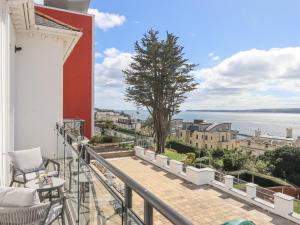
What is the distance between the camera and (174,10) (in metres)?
21.4

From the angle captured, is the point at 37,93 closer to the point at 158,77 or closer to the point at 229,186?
the point at 229,186

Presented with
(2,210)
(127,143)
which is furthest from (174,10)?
(2,210)

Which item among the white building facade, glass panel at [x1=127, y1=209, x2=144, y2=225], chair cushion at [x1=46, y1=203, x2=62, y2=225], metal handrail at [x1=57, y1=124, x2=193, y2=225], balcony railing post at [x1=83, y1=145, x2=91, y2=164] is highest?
the white building facade

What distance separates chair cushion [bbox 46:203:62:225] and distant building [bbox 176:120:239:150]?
51450 millimetres

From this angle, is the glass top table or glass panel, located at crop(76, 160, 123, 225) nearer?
Answer: glass panel, located at crop(76, 160, 123, 225)

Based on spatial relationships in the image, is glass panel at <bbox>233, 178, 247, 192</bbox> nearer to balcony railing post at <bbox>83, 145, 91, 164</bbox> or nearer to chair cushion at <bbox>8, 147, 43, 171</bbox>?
chair cushion at <bbox>8, 147, 43, 171</bbox>

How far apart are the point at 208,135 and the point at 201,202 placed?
47.6 m

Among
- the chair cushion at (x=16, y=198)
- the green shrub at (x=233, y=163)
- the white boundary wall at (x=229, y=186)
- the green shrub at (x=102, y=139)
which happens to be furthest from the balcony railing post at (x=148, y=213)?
the green shrub at (x=233, y=163)

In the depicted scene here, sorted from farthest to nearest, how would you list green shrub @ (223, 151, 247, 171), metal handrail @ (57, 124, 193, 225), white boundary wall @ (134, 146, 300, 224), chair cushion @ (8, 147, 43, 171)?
1. green shrub @ (223, 151, 247, 171)
2. white boundary wall @ (134, 146, 300, 224)
3. chair cushion @ (8, 147, 43, 171)
4. metal handrail @ (57, 124, 193, 225)

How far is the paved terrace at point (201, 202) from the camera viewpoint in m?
7.75

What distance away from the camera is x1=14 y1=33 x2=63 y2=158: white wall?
7.46 metres

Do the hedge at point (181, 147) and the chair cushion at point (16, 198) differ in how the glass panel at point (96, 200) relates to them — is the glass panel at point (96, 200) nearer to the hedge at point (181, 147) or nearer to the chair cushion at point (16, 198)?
the chair cushion at point (16, 198)

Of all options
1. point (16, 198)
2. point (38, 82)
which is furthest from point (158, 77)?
point (16, 198)

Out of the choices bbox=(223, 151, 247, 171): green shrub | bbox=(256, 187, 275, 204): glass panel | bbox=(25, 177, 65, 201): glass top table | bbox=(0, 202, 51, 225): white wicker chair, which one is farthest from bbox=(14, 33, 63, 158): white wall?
bbox=(223, 151, 247, 171): green shrub
